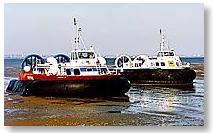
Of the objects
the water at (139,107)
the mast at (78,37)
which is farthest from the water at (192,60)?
the mast at (78,37)

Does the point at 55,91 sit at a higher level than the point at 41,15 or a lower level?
lower

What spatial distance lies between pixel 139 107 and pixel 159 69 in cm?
22

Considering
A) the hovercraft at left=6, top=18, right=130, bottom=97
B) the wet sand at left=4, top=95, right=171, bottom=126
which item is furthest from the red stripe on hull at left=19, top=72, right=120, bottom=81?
the wet sand at left=4, top=95, right=171, bottom=126

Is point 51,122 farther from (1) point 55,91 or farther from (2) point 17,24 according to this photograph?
(2) point 17,24

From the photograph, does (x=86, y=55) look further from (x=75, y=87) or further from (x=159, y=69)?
(x=159, y=69)

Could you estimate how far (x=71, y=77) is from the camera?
8.44 ft

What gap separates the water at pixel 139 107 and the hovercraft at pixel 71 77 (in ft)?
0.13

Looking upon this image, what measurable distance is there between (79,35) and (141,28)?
299 millimetres

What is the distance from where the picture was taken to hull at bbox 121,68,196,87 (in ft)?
8.45

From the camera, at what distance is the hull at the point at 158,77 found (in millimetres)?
2576

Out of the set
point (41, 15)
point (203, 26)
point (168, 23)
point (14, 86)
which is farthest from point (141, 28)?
point (14, 86)

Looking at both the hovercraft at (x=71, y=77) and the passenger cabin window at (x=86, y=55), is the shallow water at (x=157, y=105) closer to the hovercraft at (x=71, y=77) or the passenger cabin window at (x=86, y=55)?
the hovercraft at (x=71, y=77)

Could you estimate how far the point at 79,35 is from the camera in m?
2.53

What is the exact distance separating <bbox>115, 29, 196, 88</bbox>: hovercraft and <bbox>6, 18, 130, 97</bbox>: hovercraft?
6 cm
